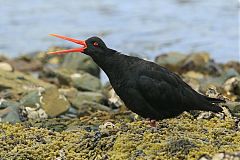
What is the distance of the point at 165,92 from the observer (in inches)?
229

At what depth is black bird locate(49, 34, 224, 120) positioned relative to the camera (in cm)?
567

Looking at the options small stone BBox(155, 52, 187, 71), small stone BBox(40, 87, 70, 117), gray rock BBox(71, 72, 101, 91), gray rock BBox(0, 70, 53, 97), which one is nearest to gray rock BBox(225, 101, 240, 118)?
small stone BBox(40, 87, 70, 117)

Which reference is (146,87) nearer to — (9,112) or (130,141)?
(130,141)

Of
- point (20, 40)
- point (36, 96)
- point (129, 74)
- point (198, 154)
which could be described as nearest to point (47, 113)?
point (36, 96)

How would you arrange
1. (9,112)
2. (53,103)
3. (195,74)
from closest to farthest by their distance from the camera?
1. (9,112)
2. (53,103)
3. (195,74)

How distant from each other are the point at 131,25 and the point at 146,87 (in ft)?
44.6

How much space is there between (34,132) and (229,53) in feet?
34.5

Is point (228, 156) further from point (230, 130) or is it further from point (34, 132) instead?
point (34, 132)

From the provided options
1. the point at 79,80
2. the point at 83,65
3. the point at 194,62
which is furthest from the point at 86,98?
the point at 194,62

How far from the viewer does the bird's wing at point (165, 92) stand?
5.72 metres

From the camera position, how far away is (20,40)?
58.3 feet

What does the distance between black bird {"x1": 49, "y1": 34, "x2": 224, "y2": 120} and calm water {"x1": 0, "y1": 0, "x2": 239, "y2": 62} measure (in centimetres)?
942

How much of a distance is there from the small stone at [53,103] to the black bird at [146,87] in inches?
98.4

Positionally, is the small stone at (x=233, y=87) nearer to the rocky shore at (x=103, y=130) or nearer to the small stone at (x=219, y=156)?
the rocky shore at (x=103, y=130)
